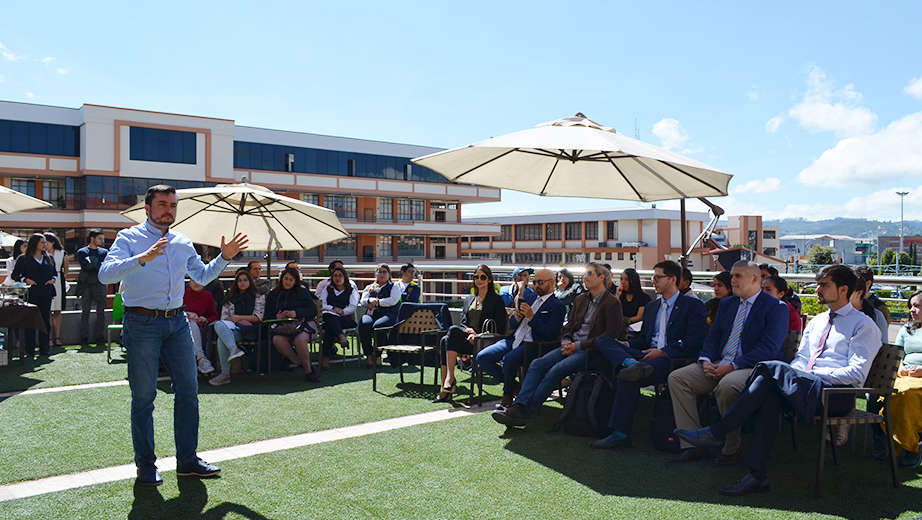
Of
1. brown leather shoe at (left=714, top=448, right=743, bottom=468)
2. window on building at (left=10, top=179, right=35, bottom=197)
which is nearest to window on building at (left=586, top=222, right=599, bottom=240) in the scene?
window on building at (left=10, top=179, right=35, bottom=197)

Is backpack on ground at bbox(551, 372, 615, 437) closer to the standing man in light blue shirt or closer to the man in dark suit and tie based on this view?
the man in dark suit and tie

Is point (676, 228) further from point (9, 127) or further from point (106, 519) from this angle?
point (106, 519)

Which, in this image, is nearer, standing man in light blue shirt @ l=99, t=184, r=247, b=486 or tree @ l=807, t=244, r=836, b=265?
standing man in light blue shirt @ l=99, t=184, r=247, b=486

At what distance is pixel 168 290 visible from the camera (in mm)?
4098

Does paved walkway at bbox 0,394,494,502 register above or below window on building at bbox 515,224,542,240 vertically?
below

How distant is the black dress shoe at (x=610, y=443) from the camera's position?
4.97 meters

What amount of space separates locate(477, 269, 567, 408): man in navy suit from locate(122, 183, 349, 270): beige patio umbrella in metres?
3.05

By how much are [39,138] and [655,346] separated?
140 ft

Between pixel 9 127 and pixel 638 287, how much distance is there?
42.1 meters

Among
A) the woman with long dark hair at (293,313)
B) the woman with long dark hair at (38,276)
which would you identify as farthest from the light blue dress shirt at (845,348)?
the woman with long dark hair at (38,276)

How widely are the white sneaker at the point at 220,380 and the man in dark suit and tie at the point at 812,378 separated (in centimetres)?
522

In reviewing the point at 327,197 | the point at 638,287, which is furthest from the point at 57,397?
the point at 327,197

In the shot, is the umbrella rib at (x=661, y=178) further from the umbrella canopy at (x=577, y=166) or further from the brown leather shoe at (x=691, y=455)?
the brown leather shoe at (x=691, y=455)

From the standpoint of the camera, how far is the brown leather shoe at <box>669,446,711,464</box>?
465 centimetres
